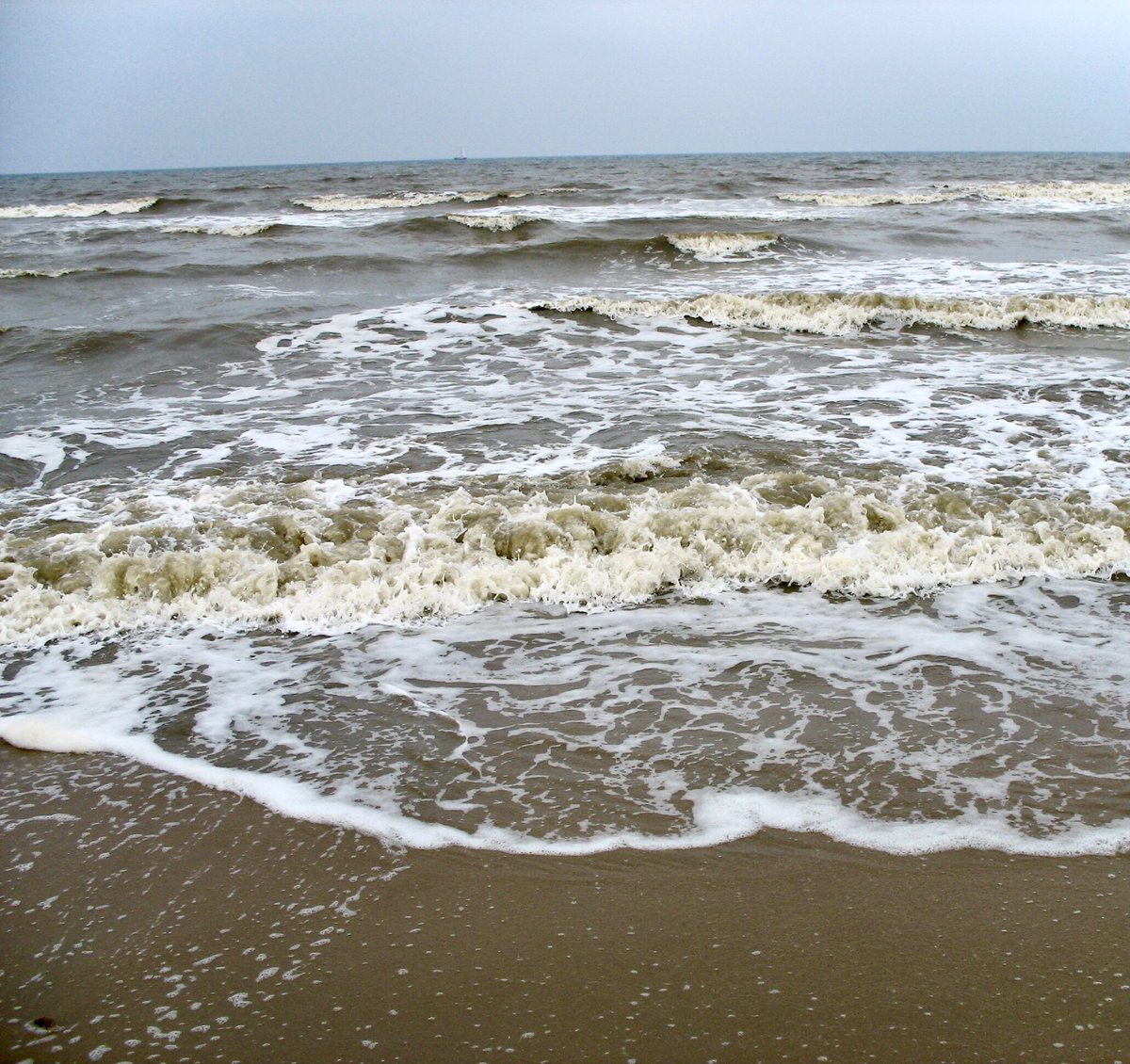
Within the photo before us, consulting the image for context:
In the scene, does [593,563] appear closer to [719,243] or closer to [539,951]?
[539,951]

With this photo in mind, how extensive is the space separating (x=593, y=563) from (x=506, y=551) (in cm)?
56

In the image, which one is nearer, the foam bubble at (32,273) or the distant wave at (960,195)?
the foam bubble at (32,273)

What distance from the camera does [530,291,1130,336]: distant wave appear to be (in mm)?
11117

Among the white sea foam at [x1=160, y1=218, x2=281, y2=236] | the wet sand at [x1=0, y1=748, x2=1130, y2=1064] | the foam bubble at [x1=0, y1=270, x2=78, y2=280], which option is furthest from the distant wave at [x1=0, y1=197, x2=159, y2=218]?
the wet sand at [x1=0, y1=748, x2=1130, y2=1064]

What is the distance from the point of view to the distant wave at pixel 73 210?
29.3 meters

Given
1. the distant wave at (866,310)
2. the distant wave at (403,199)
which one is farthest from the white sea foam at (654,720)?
the distant wave at (403,199)

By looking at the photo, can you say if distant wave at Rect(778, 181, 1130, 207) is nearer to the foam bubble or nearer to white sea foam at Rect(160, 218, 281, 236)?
white sea foam at Rect(160, 218, 281, 236)

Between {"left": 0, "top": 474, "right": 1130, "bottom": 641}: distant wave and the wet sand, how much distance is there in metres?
1.86

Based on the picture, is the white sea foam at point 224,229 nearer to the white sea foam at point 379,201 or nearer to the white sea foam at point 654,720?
the white sea foam at point 379,201

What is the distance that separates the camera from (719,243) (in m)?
17.7

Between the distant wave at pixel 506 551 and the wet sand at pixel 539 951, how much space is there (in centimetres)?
186

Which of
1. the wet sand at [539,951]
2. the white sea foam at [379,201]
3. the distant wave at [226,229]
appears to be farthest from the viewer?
the white sea foam at [379,201]

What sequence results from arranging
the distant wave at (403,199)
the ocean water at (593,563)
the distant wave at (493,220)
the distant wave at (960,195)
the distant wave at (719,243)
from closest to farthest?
the ocean water at (593,563) < the distant wave at (719,243) < the distant wave at (493,220) < the distant wave at (960,195) < the distant wave at (403,199)

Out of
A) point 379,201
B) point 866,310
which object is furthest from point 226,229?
point 866,310
